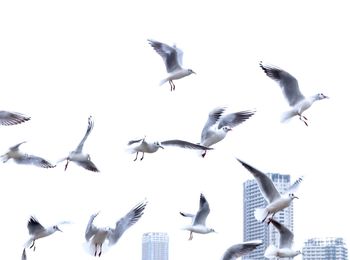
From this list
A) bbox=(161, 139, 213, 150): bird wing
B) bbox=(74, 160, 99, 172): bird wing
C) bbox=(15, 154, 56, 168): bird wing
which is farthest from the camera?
bbox=(15, 154, 56, 168): bird wing

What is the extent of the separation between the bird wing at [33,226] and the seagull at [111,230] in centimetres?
164

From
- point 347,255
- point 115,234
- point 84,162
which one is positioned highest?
point 347,255

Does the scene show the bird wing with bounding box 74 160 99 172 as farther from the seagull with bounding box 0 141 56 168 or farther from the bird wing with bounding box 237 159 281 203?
the bird wing with bounding box 237 159 281 203

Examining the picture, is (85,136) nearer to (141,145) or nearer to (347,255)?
(141,145)

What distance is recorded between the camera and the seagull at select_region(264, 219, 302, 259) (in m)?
20.2

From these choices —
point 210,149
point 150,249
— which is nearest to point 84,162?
point 210,149

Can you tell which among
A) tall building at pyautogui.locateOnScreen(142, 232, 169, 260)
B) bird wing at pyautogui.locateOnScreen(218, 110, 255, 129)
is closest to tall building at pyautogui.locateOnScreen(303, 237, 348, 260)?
tall building at pyautogui.locateOnScreen(142, 232, 169, 260)

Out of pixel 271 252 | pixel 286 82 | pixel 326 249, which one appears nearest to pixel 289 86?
pixel 286 82

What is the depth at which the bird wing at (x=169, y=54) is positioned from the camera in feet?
69.0

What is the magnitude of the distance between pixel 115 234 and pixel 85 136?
5.91 feet

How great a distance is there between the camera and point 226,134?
2080cm

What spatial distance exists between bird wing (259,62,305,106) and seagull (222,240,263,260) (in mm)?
2668

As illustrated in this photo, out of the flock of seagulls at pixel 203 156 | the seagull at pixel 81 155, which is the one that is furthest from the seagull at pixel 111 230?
the seagull at pixel 81 155

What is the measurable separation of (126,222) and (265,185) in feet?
7.82
